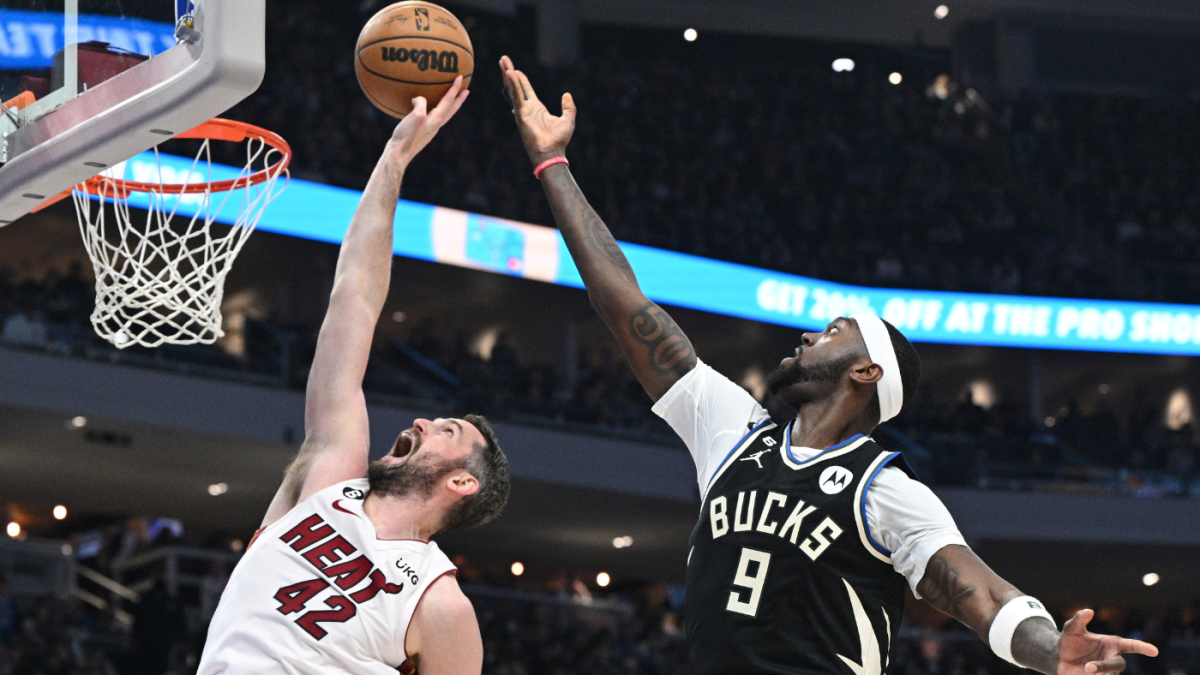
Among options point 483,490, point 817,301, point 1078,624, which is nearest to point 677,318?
point 817,301

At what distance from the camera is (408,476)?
305 cm

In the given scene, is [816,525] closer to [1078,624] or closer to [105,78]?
[1078,624]

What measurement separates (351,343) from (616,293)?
73 centimetres

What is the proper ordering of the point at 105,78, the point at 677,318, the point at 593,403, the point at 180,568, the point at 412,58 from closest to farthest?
1. the point at 105,78
2. the point at 412,58
3. the point at 180,568
4. the point at 593,403
5. the point at 677,318

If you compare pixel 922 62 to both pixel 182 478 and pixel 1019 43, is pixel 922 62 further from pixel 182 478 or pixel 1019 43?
pixel 182 478

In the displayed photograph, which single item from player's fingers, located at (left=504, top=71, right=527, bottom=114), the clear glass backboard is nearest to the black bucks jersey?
player's fingers, located at (left=504, top=71, right=527, bottom=114)

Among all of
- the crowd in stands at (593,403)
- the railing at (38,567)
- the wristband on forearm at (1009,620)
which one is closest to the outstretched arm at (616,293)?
the wristband on forearm at (1009,620)

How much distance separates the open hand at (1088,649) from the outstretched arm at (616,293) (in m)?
1.30

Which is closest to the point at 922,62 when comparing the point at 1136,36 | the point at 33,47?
the point at 1136,36

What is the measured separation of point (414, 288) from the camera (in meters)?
18.2

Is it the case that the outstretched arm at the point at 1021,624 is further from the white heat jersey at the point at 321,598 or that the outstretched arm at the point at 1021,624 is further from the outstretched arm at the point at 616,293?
the white heat jersey at the point at 321,598

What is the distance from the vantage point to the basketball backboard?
9.84 feet

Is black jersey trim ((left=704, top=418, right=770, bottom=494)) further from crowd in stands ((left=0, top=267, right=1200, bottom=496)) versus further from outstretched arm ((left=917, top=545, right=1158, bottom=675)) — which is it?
crowd in stands ((left=0, top=267, right=1200, bottom=496))

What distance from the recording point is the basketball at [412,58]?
3998 millimetres
